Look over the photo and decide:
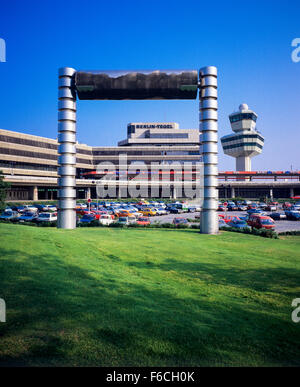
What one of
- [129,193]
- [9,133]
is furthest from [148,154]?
[9,133]

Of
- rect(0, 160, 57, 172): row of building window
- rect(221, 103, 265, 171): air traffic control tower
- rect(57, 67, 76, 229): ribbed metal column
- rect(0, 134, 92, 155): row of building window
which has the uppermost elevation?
rect(221, 103, 265, 171): air traffic control tower

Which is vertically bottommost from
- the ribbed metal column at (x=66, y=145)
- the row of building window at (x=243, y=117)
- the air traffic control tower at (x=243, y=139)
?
the ribbed metal column at (x=66, y=145)

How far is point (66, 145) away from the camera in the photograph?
19078mm

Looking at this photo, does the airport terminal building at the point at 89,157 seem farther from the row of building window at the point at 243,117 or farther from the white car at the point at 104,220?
the white car at the point at 104,220

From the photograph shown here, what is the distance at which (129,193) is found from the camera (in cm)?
9206

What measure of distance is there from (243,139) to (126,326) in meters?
104

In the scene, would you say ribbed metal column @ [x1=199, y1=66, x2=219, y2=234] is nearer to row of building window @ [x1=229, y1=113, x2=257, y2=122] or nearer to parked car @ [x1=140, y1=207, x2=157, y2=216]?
parked car @ [x1=140, y1=207, x2=157, y2=216]

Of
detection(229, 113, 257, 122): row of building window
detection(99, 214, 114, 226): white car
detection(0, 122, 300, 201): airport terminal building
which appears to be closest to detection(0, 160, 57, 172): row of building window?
detection(0, 122, 300, 201): airport terminal building

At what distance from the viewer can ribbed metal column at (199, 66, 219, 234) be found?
62.2 ft

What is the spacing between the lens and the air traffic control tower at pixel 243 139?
3996 inches

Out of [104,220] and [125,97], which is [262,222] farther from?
[125,97]

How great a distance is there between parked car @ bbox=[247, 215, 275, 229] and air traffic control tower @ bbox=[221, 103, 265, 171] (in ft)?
254

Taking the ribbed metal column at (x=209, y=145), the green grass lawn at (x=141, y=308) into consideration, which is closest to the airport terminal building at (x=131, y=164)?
the ribbed metal column at (x=209, y=145)

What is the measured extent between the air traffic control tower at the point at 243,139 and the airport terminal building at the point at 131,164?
39.6 ft
